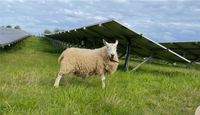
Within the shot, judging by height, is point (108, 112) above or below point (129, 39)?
below

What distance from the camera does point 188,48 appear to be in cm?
1989

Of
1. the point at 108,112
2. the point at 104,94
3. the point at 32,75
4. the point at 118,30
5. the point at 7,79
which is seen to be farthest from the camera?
the point at 118,30

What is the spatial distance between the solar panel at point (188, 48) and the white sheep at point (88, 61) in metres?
7.71

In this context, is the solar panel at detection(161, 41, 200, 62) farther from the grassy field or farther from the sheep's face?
the sheep's face

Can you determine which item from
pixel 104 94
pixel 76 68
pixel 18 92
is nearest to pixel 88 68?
pixel 76 68

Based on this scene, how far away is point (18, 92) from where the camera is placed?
28.2ft

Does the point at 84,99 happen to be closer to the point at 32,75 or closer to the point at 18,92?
A: the point at 18,92

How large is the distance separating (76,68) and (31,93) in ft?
7.06

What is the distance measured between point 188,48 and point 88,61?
396 inches

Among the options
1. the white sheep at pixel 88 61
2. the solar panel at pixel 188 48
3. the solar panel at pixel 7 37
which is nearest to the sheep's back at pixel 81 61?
the white sheep at pixel 88 61

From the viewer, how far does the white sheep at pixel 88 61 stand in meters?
10.6

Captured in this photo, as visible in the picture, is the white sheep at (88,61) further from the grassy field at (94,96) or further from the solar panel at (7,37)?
the solar panel at (7,37)

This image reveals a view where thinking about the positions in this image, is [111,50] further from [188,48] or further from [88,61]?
[188,48]

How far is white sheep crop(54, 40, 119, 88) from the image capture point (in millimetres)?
A: 10570
